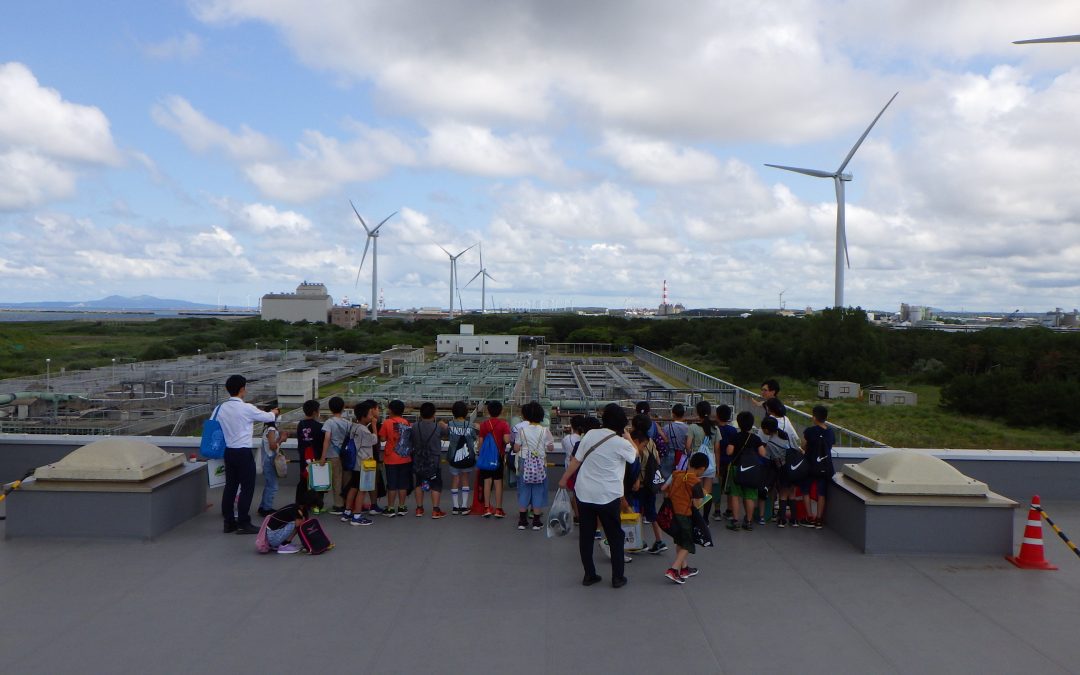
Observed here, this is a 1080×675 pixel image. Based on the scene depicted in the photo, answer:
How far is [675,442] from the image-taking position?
6859mm

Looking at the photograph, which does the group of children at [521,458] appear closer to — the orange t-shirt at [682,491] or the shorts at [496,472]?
the shorts at [496,472]

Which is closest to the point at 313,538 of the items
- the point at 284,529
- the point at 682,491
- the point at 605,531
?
the point at 284,529

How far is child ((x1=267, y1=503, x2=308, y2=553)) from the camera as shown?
6.05 m

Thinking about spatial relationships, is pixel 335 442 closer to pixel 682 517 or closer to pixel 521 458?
pixel 521 458

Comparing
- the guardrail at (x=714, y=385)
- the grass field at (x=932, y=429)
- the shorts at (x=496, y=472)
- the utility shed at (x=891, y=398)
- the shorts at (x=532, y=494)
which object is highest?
the shorts at (x=496, y=472)

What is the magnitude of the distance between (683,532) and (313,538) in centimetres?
306

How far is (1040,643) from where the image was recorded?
180 inches

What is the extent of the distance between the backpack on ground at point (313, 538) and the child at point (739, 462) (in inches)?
145

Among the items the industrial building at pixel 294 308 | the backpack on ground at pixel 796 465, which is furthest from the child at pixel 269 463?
the industrial building at pixel 294 308

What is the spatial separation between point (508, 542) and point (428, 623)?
1780mm

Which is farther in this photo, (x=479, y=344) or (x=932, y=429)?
(x=479, y=344)

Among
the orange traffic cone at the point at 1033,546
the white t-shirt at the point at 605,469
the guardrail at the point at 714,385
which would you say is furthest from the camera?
the guardrail at the point at 714,385

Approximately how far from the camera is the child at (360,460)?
6.90m

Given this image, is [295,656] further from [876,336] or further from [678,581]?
[876,336]
